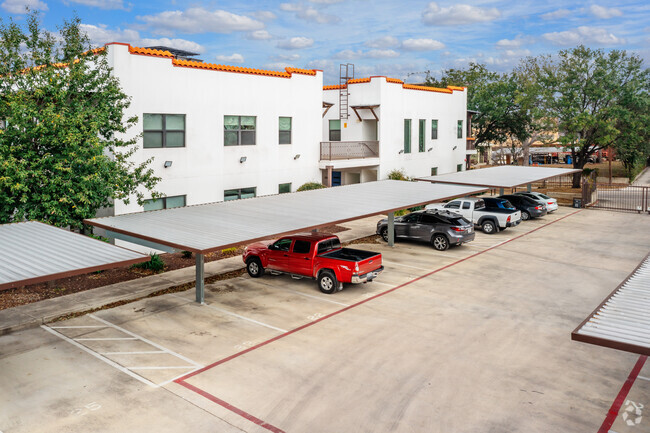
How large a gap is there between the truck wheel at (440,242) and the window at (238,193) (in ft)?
31.3

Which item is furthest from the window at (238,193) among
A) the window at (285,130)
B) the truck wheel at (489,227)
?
the truck wheel at (489,227)

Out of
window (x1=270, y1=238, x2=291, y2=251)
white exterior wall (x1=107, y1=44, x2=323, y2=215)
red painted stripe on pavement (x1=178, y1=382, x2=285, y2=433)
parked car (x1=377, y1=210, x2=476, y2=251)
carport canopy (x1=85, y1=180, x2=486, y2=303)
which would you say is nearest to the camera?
red painted stripe on pavement (x1=178, y1=382, x2=285, y2=433)

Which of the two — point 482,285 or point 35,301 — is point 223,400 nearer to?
point 35,301

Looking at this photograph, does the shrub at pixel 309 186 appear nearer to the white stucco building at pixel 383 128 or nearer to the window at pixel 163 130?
the white stucco building at pixel 383 128

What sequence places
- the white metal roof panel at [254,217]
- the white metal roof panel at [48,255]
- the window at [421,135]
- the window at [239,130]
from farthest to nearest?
the window at [421,135]
the window at [239,130]
the white metal roof panel at [254,217]
the white metal roof panel at [48,255]

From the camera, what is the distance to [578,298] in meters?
17.9

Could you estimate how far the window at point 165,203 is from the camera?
2405 cm

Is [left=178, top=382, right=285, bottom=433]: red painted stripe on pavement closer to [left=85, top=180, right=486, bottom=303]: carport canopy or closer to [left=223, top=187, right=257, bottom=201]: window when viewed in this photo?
[left=85, top=180, right=486, bottom=303]: carport canopy

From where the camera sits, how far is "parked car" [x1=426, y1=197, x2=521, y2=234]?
2905 centimetres

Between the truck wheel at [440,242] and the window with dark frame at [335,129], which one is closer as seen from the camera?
the truck wheel at [440,242]

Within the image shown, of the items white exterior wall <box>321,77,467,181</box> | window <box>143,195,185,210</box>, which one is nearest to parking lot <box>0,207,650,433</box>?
window <box>143,195,185,210</box>

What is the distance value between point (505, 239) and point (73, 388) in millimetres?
22058

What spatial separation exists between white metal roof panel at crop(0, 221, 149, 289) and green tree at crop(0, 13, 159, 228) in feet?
7.19

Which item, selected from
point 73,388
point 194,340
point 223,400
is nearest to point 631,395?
point 223,400
